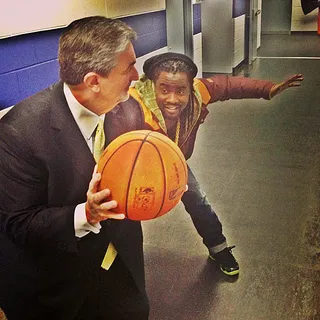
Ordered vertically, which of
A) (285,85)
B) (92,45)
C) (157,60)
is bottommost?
(285,85)

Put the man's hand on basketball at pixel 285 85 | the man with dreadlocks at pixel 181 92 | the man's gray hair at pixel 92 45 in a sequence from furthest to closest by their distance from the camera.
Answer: the man's hand on basketball at pixel 285 85 → the man with dreadlocks at pixel 181 92 → the man's gray hair at pixel 92 45

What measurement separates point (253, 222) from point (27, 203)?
124 cm

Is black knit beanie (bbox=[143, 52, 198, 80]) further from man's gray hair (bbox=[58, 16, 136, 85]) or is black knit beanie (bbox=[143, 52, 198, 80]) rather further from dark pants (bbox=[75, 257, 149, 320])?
dark pants (bbox=[75, 257, 149, 320])

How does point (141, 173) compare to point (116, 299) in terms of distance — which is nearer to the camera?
point (141, 173)

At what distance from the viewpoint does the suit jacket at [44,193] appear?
1.09 meters

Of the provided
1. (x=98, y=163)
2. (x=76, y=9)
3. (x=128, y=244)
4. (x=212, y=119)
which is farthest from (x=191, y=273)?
(x=76, y=9)

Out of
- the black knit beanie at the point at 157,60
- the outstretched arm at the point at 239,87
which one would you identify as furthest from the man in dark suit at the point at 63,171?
the outstretched arm at the point at 239,87

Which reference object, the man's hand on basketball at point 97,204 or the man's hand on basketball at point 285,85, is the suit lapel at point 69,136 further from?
the man's hand on basketball at point 285,85

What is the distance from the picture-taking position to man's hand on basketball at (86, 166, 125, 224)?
1069 millimetres

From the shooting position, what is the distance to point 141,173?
1124 mm

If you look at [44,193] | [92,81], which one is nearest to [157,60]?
[92,81]

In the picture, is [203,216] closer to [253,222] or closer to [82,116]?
[253,222]

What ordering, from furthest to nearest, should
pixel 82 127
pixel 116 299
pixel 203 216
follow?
pixel 203 216 < pixel 116 299 < pixel 82 127

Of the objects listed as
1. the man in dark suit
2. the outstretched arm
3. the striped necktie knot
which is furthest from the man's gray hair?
the outstretched arm
